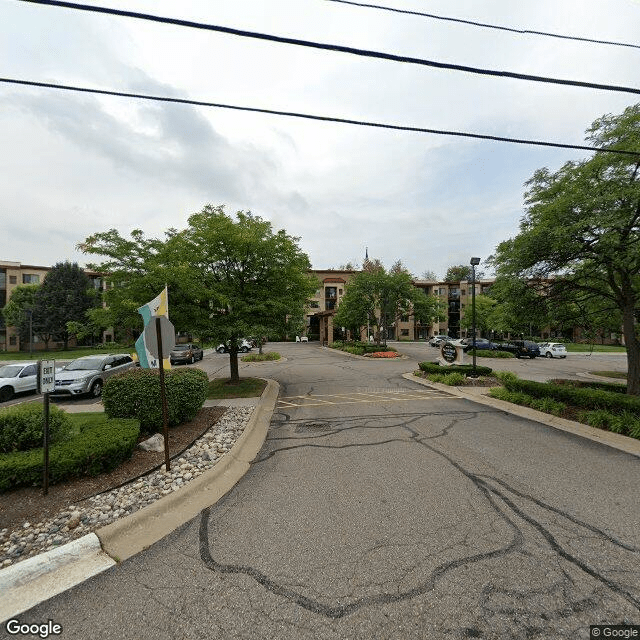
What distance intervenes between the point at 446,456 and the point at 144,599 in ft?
16.9

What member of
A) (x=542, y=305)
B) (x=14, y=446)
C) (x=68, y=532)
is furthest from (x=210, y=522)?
(x=542, y=305)

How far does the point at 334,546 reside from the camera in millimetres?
3439

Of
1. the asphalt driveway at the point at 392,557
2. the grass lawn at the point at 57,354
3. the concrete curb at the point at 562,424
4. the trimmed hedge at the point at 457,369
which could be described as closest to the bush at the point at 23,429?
the asphalt driveway at the point at 392,557

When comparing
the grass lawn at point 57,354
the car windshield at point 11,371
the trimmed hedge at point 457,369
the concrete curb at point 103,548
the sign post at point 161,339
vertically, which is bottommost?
the grass lawn at point 57,354

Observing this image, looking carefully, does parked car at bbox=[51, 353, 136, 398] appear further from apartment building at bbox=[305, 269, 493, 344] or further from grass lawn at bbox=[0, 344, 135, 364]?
apartment building at bbox=[305, 269, 493, 344]

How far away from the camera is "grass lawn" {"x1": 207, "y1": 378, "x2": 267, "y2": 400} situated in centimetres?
1175

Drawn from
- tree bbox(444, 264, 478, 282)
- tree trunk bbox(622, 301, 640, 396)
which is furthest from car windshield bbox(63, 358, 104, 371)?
tree bbox(444, 264, 478, 282)

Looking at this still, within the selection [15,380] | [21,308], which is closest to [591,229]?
[15,380]

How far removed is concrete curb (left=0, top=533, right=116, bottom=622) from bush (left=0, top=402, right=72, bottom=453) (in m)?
2.83

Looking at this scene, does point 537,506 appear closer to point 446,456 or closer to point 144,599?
point 446,456

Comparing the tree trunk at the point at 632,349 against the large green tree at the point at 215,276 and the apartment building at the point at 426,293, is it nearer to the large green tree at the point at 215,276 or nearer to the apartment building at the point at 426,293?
the large green tree at the point at 215,276

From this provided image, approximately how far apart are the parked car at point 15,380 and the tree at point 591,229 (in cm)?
1815

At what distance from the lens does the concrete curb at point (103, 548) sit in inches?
112

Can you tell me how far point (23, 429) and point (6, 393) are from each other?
1049cm
